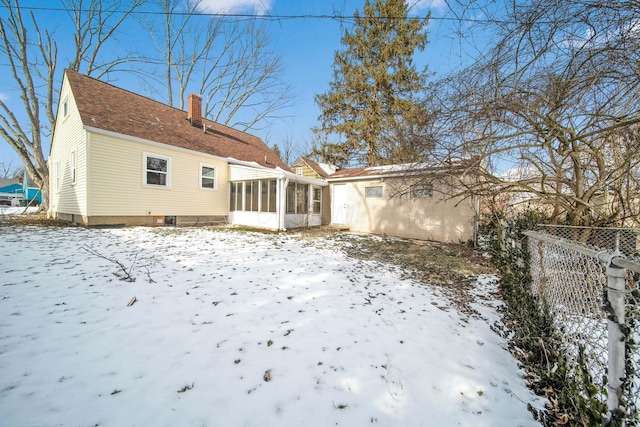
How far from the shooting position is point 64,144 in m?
11.1

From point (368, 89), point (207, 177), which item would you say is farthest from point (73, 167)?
point (368, 89)

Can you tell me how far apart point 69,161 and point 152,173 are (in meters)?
3.49

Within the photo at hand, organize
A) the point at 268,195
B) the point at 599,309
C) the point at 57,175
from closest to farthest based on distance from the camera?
the point at 599,309 < the point at 268,195 < the point at 57,175

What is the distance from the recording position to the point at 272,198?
10.9 m

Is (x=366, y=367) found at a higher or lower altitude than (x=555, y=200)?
lower

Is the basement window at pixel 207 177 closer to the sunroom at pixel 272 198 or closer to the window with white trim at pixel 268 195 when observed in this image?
the sunroom at pixel 272 198

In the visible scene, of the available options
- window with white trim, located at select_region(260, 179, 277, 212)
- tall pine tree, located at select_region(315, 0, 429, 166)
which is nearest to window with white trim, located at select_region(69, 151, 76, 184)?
window with white trim, located at select_region(260, 179, 277, 212)

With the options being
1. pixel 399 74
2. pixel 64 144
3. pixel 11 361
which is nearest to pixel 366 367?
pixel 11 361

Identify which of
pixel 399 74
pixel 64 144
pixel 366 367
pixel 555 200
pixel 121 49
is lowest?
pixel 366 367

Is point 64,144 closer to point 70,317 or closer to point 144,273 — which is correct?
point 144,273

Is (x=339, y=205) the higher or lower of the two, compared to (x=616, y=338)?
higher

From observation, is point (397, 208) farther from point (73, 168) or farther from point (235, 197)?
point (73, 168)

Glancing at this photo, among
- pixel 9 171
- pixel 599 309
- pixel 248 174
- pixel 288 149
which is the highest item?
pixel 288 149

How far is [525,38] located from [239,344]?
13.4 feet
